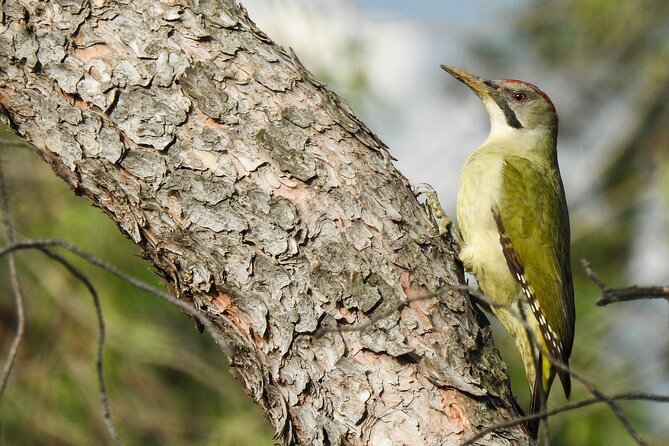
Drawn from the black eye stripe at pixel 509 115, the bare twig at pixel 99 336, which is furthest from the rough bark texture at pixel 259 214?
the black eye stripe at pixel 509 115

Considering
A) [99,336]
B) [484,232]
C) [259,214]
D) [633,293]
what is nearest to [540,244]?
[484,232]

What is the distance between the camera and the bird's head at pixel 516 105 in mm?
4301

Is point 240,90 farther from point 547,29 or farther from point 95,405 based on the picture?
point 547,29

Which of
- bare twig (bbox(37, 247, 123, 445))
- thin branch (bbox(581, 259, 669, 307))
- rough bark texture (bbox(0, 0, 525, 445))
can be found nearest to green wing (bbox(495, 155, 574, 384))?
rough bark texture (bbox(0, 0, 525, 445))

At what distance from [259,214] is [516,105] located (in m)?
2.39

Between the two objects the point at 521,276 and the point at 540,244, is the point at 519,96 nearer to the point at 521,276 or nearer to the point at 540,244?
the point at 540,244

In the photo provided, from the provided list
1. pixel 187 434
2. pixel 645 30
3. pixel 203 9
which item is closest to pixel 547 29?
pixel 645 30

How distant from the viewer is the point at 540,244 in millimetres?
3707

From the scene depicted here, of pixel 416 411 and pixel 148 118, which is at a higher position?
pixel 148 118

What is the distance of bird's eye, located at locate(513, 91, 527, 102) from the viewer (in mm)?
4344

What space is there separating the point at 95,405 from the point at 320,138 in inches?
132

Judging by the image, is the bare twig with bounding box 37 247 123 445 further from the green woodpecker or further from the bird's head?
the bird's head

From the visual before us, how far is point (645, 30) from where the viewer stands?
24.3 ft

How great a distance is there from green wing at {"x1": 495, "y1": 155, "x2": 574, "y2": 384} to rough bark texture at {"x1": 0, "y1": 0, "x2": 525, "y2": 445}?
130 centimetres
